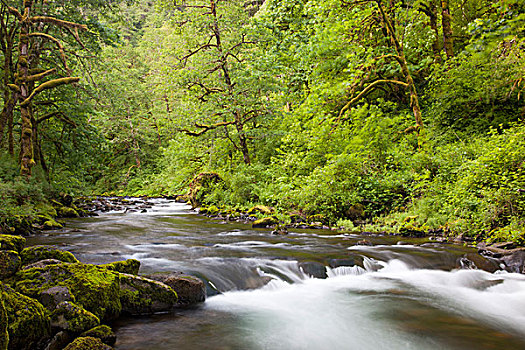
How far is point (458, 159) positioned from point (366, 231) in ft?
11.1

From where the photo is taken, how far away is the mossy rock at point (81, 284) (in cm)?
347

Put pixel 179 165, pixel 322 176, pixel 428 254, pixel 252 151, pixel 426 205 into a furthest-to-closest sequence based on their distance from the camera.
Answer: pixel 179 165, pixel 252 151, pixel 322 176, pixel 426 205, pixel 428 254

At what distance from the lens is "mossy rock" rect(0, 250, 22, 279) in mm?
3727

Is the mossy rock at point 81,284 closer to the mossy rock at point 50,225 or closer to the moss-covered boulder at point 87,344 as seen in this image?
the moss-covered boulder at point 87,344

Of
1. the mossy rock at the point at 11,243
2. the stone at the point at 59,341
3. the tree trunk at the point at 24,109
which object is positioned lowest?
the stone at the point at 59,341

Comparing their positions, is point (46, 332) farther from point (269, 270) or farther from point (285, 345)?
point (269, 270)

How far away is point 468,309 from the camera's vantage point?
471cm

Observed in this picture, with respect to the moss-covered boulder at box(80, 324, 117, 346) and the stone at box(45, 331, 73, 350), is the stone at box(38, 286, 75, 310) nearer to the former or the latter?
the stone at box(45, 331, 73, 350)

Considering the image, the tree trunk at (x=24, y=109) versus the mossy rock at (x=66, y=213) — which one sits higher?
the tree trunk at (x=24, y=109)

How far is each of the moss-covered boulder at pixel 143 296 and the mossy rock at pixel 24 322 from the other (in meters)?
1.07

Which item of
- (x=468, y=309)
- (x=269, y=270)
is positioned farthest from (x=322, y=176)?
(x=468, y=309)

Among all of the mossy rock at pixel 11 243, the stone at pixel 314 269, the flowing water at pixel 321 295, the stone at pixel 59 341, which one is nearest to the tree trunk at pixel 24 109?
the flowing water at pixel 321 295

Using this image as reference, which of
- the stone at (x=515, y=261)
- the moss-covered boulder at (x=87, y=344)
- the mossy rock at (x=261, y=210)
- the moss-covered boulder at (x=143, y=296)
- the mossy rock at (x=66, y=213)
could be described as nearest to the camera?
the moss-covered boulder at (x=87, y=344)

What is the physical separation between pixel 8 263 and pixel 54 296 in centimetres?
103
